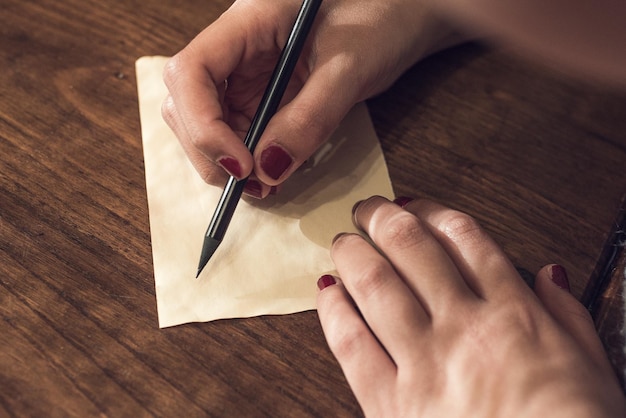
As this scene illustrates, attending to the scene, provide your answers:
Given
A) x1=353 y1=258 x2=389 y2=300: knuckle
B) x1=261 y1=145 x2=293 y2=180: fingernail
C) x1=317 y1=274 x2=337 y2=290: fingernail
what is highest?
x1=261 y1=145 x2=293 y2=180: fingernail

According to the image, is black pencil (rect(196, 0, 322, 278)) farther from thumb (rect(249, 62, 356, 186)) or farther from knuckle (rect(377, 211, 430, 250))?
knuckle (rect(377, 211, 430, 250))

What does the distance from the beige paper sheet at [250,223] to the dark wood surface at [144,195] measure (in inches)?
0.6

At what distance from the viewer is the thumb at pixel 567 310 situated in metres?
0.53

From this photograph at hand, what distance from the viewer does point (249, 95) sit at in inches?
26.7

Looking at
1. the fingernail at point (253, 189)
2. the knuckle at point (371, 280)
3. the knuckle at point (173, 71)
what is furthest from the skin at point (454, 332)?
the knuckle at point (173, 71)

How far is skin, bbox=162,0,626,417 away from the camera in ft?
1.59

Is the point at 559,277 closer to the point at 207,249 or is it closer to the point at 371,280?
the point at 371,280

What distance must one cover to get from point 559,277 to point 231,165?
1.12 feet

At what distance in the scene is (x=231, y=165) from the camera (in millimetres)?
551

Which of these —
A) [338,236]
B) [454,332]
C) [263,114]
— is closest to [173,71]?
[263,114]

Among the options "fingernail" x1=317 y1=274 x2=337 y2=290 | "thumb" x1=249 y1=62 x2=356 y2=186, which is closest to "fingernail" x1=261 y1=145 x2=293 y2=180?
"thumb" x1=249 y1=62 x2=356 y2=186

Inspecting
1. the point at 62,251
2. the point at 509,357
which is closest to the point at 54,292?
the point at 62,251

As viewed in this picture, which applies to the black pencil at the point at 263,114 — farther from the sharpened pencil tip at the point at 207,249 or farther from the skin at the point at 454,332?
the skin at the point at 454,332

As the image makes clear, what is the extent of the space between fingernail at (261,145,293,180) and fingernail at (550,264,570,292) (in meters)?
0.28
